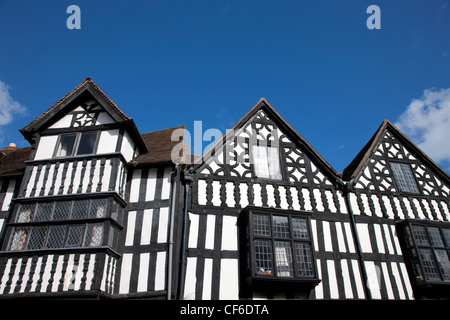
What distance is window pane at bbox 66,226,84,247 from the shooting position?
344 inches

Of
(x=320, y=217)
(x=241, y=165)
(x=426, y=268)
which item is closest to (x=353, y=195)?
(x=320, y=217)

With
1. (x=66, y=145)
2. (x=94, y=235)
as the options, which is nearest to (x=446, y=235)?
(x=94, y=235)

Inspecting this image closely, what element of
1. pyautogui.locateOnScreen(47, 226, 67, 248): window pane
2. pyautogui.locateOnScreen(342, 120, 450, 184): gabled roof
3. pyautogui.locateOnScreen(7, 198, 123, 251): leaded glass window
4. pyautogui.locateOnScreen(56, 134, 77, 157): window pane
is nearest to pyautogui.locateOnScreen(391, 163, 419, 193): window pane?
pyautogui.locateOnScreen(342, 120, 450, 184): gabled roof

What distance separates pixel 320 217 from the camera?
10.8 meters

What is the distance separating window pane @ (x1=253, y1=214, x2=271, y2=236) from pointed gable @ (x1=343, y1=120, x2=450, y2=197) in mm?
3778

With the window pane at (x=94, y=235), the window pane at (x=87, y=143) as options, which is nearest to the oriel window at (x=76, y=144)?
the window pane at (x=87, y=143)

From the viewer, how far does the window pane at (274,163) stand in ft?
37.4

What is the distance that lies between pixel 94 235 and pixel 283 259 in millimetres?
5199

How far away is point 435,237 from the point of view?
10984 millimetres

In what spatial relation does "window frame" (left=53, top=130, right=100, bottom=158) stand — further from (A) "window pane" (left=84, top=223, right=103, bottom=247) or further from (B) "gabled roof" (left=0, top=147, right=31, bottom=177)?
(A) "window pane" (left=84, top=223, right=103, bottom=247)
